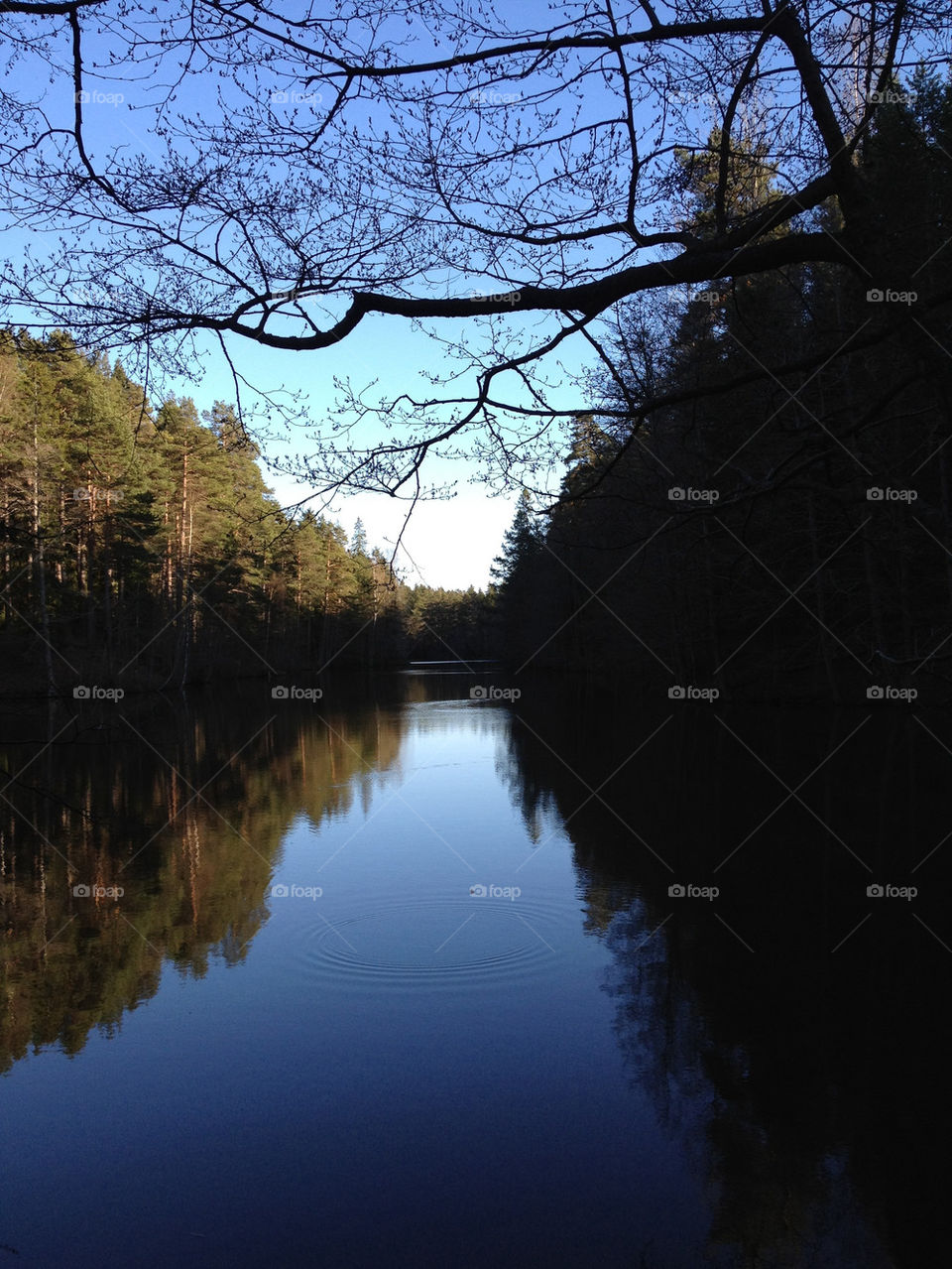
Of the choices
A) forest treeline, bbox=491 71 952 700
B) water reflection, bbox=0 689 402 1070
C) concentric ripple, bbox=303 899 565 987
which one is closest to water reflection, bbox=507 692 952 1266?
concentric ripple, bbox=303 899 565 987

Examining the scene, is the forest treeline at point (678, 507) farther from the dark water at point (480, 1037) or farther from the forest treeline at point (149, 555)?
the dark water at point (480, 1037)

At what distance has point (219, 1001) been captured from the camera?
674 centimetres

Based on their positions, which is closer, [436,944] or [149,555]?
[436,944]

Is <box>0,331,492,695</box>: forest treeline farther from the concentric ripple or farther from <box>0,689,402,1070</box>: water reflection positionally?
the concentric ripple

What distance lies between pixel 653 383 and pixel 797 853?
6.40m

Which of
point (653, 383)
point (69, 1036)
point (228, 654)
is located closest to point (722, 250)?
point (653, 383)

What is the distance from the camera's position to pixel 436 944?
7.99 m

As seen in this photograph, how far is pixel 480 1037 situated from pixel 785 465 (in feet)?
12.7

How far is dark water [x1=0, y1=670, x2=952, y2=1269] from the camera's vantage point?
161 inches

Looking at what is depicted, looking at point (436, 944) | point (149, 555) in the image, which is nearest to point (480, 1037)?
point (436, 944)

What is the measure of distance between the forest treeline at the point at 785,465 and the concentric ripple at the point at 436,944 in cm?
293

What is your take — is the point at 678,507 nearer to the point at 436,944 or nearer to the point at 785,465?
the point at 785,465

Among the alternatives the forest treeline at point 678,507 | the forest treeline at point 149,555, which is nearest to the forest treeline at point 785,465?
the forest treeline at point 678,507

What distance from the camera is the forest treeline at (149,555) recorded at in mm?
5129
